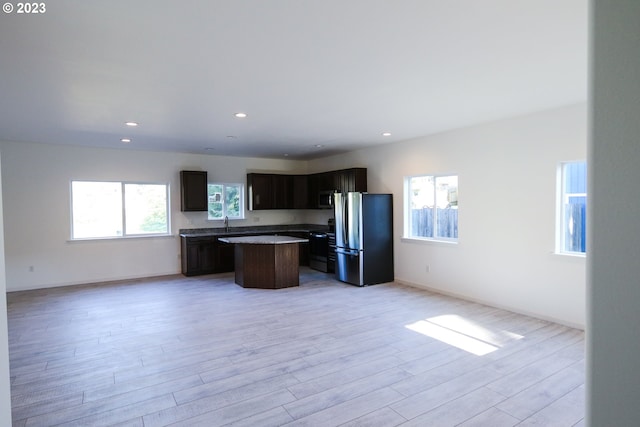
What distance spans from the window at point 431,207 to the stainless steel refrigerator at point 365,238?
1.35 feet

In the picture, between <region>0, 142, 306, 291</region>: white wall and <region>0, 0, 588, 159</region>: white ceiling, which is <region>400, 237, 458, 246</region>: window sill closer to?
<region>0, 0, 588, 159</region>: white ceiling

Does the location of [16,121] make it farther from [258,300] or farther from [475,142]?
[475,142]

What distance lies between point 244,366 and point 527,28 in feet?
11.5

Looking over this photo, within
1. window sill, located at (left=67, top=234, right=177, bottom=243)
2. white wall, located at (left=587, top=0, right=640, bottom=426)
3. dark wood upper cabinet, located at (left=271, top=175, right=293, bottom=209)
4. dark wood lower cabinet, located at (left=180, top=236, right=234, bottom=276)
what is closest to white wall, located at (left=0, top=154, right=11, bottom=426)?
white wall, located at (left=587, top=0, right=640, bottom=426)

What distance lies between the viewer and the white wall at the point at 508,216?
4.37 metres

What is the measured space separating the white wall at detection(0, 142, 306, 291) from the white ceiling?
153 cm

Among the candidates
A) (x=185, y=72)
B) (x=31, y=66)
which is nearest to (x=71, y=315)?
(x=31, y=66)

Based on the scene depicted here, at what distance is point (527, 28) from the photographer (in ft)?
7.73

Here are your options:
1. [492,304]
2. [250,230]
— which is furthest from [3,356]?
[250,230]

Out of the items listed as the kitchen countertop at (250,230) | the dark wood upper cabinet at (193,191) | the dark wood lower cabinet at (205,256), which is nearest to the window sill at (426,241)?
the kitchen countertop at (250,230)

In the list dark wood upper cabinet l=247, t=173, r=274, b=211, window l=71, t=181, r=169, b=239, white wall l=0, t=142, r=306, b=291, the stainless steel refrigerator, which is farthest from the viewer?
dark wood upper cabinet l=247, t=173, r=274, b=211

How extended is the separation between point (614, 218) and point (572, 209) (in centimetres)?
446

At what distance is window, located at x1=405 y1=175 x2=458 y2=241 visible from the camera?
19.4 feet

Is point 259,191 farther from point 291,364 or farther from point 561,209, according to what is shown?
point 561,209
